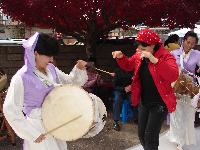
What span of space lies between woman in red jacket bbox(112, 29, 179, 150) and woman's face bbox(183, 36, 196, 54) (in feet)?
3.97

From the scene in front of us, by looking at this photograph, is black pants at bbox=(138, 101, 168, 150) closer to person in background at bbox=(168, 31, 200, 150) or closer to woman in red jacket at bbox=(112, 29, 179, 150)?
woman in red jacket at bbox=(112, 29, 179, 150)

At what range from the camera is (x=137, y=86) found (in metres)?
2.65

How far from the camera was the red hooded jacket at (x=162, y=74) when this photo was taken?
221 cm

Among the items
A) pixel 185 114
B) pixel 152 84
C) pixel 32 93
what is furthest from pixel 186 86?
pixel 32 93

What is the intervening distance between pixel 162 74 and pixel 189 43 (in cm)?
157

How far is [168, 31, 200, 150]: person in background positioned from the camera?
3527 mm

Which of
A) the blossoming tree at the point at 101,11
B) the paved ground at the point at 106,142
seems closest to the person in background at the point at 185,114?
the paved ground at the point at 106,142

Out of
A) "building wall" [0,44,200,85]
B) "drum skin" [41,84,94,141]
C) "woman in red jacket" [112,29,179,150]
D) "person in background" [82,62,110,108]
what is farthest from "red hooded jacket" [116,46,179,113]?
"building wall" [0,44,200,85]

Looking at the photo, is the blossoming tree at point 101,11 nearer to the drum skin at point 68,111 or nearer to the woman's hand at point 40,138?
the drum skin at point 68,111

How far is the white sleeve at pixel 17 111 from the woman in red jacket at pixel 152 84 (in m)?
1.22

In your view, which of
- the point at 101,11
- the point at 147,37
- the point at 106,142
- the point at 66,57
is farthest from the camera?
the point at 66,57

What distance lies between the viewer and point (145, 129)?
263 centimetres

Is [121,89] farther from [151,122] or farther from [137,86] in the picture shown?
[151,122]

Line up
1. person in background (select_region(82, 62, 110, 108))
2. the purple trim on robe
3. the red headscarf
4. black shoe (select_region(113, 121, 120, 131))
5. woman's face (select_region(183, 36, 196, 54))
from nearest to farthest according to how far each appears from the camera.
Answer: the purple trim on robe
the red headscarf
woman's face (select_region(183, 36, 196, 54))
black shoe (select_region(113, 121, 120, 131))
person in background (select_region(82, 62, 110, 108))
